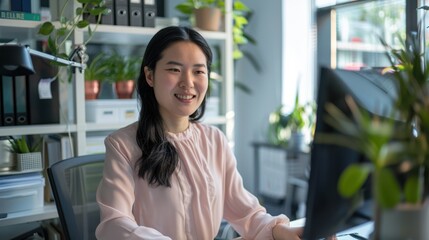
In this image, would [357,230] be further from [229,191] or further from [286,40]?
[286,40]

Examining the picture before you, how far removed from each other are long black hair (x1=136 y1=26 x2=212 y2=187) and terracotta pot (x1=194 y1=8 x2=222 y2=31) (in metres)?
0.92

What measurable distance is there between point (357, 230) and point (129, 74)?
1405 mm

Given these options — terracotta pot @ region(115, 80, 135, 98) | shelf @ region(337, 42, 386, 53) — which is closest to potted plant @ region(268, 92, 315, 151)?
shelf @ region(337, 42, 386, 53)

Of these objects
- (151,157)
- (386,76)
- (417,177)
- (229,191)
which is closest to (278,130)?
(229,191)

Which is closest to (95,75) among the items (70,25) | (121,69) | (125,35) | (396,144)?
(121,69)

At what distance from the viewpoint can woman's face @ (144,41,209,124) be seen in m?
1.25

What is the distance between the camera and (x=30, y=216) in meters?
1.72

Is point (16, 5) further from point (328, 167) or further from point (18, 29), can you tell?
point (328, 167)

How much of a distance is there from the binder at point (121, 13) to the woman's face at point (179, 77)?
80cm

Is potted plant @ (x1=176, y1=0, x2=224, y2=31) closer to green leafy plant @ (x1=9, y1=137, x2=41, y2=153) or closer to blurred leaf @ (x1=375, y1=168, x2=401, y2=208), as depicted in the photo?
green leafy plant @ (x1=9, y1=137, x2=41, y2=153)

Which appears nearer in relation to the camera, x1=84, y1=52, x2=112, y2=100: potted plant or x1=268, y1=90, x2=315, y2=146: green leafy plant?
x1=84, y1=52, x2=112, y2=100: potted plant

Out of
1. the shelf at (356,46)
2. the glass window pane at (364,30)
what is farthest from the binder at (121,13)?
the shelf at (356,46)

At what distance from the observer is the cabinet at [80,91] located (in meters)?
1.74

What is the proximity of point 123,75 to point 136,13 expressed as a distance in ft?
1.13
